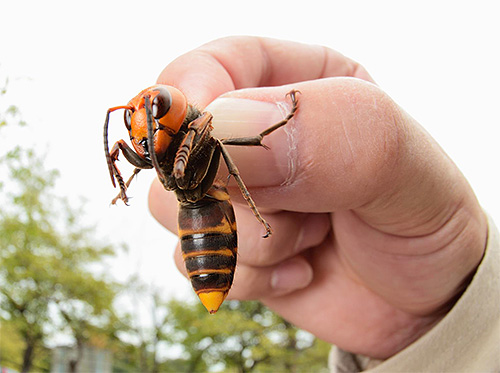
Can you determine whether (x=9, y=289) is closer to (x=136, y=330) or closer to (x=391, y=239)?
(x=136, y=330)

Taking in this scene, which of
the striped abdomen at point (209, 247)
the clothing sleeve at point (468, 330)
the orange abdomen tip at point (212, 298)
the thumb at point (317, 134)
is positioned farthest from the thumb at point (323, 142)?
the clothing sleeve at point (468, 330)

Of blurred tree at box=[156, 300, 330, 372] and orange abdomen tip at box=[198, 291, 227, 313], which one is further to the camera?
blurred tree at box=[156, 300, 330, 372]

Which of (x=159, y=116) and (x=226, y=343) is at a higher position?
(x=159, y=116)

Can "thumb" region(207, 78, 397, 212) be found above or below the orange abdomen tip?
above

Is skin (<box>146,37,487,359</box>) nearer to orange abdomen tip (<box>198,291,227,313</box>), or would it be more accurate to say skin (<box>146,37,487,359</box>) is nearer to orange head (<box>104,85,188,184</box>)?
orange head (<box>104,85,188,184</box>)

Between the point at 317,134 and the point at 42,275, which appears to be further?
the point at 42,275

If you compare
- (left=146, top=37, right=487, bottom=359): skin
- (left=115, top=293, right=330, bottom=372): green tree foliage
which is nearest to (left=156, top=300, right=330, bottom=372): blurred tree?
(left=115, top=293, right=330, bottom=372): green tree foliage

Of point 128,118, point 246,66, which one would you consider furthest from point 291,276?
point 128,118

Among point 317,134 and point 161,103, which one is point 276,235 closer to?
point 317,134
